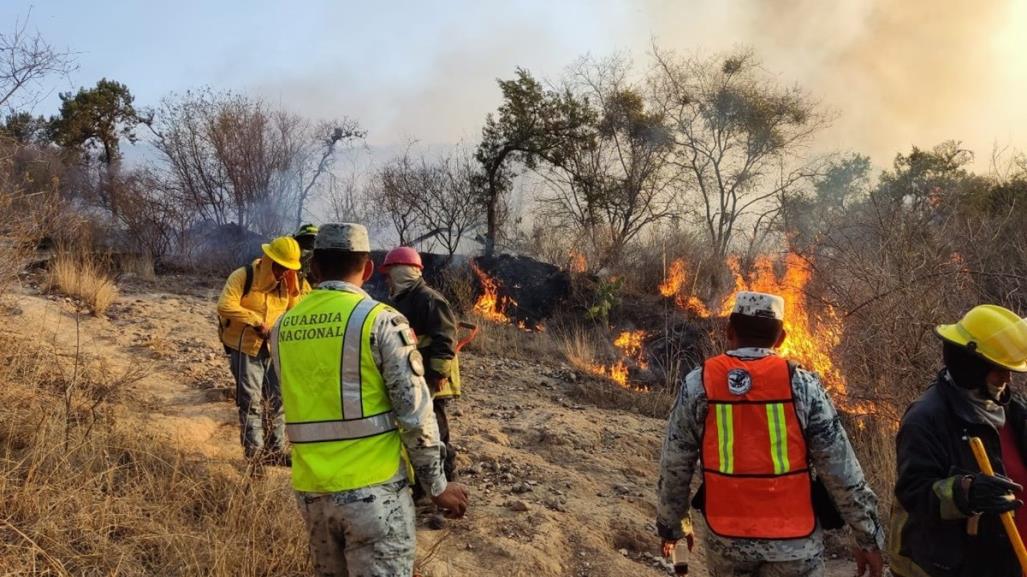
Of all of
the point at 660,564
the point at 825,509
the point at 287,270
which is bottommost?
the point at 660,564

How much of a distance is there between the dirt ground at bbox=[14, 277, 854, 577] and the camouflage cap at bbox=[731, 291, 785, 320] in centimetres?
234

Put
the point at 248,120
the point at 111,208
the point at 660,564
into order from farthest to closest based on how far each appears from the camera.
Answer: the point at 248,120
the point at 111,208
the point at 660,564

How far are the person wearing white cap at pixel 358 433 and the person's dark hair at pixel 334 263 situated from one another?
121 mm

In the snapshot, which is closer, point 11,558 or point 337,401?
point 337,401

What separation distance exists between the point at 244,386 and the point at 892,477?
4.88 m

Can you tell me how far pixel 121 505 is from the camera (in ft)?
11.1

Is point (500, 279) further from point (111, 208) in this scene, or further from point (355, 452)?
point (355, 452)

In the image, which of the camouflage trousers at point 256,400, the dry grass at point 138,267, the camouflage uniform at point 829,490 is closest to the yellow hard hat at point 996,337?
the camouflage uniform at point 829,490

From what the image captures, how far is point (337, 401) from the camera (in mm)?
2232

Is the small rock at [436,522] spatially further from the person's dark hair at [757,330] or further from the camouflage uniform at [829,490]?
the person's dark hair at [757,330]

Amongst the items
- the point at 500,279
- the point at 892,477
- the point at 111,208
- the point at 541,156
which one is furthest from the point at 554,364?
the point at 111,208

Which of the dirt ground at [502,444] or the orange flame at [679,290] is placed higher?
the orange flame at [679,290]

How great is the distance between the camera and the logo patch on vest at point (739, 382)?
2277 mm

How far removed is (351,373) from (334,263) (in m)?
0.46
